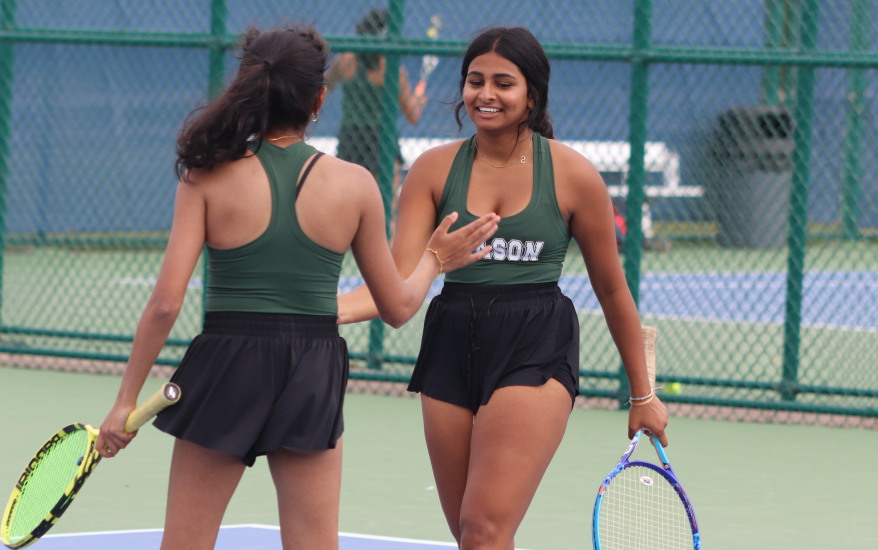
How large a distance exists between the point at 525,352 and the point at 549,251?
0.92 ft

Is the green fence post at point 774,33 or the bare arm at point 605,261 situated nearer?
the bare arm at point 605,261

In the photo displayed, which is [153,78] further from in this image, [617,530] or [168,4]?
[617,530]

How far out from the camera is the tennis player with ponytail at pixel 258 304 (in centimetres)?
343

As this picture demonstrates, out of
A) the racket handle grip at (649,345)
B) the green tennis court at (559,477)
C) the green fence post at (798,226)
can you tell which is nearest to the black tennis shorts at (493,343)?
the racket handle grip at (649,345)

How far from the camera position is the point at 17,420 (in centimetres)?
759

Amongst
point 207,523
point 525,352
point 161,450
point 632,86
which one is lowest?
point 161,450

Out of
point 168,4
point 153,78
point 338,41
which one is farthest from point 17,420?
point 153,78

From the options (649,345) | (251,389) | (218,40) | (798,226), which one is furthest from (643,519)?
(218,40)

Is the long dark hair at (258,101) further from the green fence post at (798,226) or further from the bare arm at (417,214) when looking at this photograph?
the green fence post at (798,226)

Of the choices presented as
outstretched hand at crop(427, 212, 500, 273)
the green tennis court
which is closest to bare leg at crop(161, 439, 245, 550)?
outstretched hand at crop(427, 212, 500, 273)

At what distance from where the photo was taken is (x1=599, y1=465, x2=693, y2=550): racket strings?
16.4 ft

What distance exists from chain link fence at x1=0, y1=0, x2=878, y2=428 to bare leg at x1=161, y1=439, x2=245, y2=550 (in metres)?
3.85

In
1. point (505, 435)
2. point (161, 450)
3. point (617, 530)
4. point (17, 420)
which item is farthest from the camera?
point (17, 420)

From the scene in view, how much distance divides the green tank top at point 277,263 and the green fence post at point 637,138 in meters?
4.72
